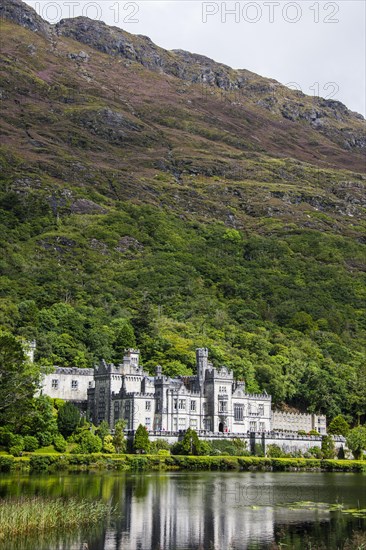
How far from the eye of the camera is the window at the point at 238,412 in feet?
408

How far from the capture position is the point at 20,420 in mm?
91875

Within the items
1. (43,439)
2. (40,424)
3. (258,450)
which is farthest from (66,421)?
(258,450)

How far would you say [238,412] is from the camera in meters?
125

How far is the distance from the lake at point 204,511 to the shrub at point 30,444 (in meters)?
12.5

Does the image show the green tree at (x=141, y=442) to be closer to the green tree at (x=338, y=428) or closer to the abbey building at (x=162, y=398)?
the abbey building at (x=162, y=398)

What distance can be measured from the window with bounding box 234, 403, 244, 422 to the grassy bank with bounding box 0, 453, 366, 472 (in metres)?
17.8

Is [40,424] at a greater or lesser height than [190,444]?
greater

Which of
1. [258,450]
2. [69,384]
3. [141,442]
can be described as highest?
[69,384]

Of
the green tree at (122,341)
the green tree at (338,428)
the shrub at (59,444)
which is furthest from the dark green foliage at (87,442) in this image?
the green tree at (122,341)

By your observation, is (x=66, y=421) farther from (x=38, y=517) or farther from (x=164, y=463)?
(x=38, y=517)

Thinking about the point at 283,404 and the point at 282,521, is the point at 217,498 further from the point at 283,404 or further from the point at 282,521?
the point at 283,404

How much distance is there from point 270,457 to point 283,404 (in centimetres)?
4061

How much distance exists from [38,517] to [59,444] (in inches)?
1942

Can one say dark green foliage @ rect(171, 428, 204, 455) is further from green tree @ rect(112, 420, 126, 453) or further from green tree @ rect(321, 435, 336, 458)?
green tree @ rect(321, 435, 336, 458)
